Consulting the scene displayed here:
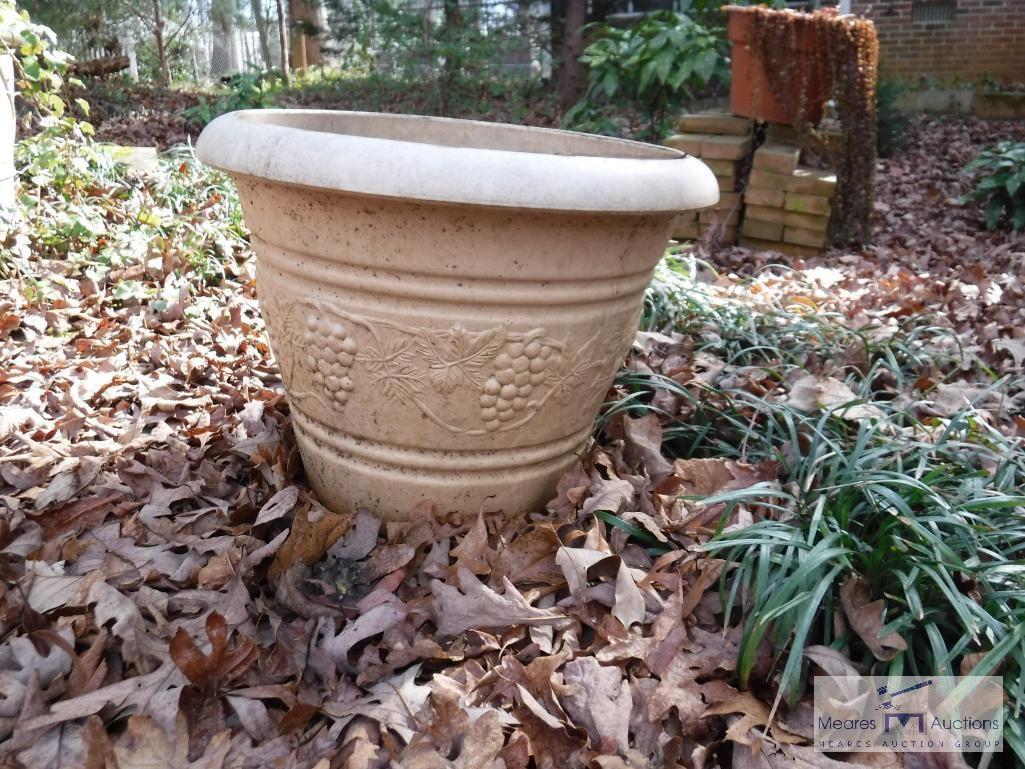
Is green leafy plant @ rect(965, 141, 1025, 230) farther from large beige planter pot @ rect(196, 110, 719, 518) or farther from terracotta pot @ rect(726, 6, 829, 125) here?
large beige planter pot @ rect(196, 110, 719, 518)

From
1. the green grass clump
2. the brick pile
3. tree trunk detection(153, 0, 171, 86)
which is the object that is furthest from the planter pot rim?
tree trunk detection(153, 0, 171, 86)

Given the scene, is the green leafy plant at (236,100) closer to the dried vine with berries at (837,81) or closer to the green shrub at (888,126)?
the dried vine with berries at (837,81)

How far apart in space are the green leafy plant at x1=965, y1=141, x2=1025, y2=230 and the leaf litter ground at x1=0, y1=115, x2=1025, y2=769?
277 centimetres

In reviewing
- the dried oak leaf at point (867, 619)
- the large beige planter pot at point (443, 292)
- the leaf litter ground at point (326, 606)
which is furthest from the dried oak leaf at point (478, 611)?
the dried oak leaf at point (867, 619)

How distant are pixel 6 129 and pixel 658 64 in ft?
12.6

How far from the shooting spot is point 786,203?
4.27m

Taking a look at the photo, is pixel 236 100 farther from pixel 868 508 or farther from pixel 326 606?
pixel 868 508

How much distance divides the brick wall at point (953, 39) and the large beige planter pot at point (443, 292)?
8.61 m

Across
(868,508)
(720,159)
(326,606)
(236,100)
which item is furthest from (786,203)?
(236,100)

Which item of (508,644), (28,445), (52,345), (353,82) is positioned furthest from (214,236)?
(353,82)

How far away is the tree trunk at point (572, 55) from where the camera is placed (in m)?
7.22

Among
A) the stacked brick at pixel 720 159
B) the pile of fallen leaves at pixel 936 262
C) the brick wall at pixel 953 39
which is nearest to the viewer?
the pile of fallen leaves at pixel 936 262

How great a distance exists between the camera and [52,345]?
8.24 ft

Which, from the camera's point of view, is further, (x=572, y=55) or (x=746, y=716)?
(x=572, y=55)
